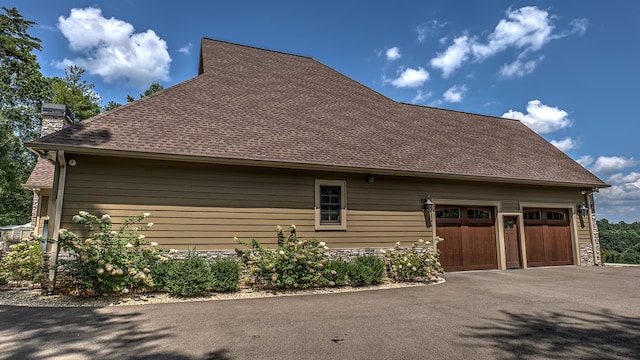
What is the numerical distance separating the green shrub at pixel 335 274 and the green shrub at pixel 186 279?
257 cm


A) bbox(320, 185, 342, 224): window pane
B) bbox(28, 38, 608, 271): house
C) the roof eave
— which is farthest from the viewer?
bbox(320, 185, 342, 224): window pane

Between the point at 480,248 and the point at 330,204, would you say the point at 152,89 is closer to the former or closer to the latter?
the point at 330,204

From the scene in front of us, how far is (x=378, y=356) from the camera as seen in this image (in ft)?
11.9

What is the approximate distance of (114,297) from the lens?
21.4 ft

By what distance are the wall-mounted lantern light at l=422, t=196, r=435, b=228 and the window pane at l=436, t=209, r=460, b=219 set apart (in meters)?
0.49

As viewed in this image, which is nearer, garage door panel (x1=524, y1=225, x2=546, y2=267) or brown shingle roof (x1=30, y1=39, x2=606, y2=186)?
brown shingle roof (x1=30, y1=39, x2=606, y2=186)

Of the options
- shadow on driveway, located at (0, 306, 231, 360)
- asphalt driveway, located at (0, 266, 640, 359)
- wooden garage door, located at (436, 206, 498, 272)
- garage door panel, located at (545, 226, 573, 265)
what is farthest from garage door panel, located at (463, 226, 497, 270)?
shadow on driveway, located at (0, 306, 231, 360)

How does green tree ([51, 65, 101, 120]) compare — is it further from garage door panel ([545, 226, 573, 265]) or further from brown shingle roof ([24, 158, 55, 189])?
garage door panel ([545, 226, 573, 265])

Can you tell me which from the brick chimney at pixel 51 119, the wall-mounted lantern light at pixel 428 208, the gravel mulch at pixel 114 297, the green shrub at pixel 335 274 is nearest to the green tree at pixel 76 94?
the brick chimney at pixel 51 119

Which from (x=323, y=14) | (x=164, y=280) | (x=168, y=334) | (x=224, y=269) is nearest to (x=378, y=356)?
(x=168, y=334)

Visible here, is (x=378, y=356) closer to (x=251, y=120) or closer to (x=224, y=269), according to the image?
(x=224, y=269)

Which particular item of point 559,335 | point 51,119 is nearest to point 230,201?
point 559,335

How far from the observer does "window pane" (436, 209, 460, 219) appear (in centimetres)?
1065

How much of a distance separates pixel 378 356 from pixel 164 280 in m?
4.96
